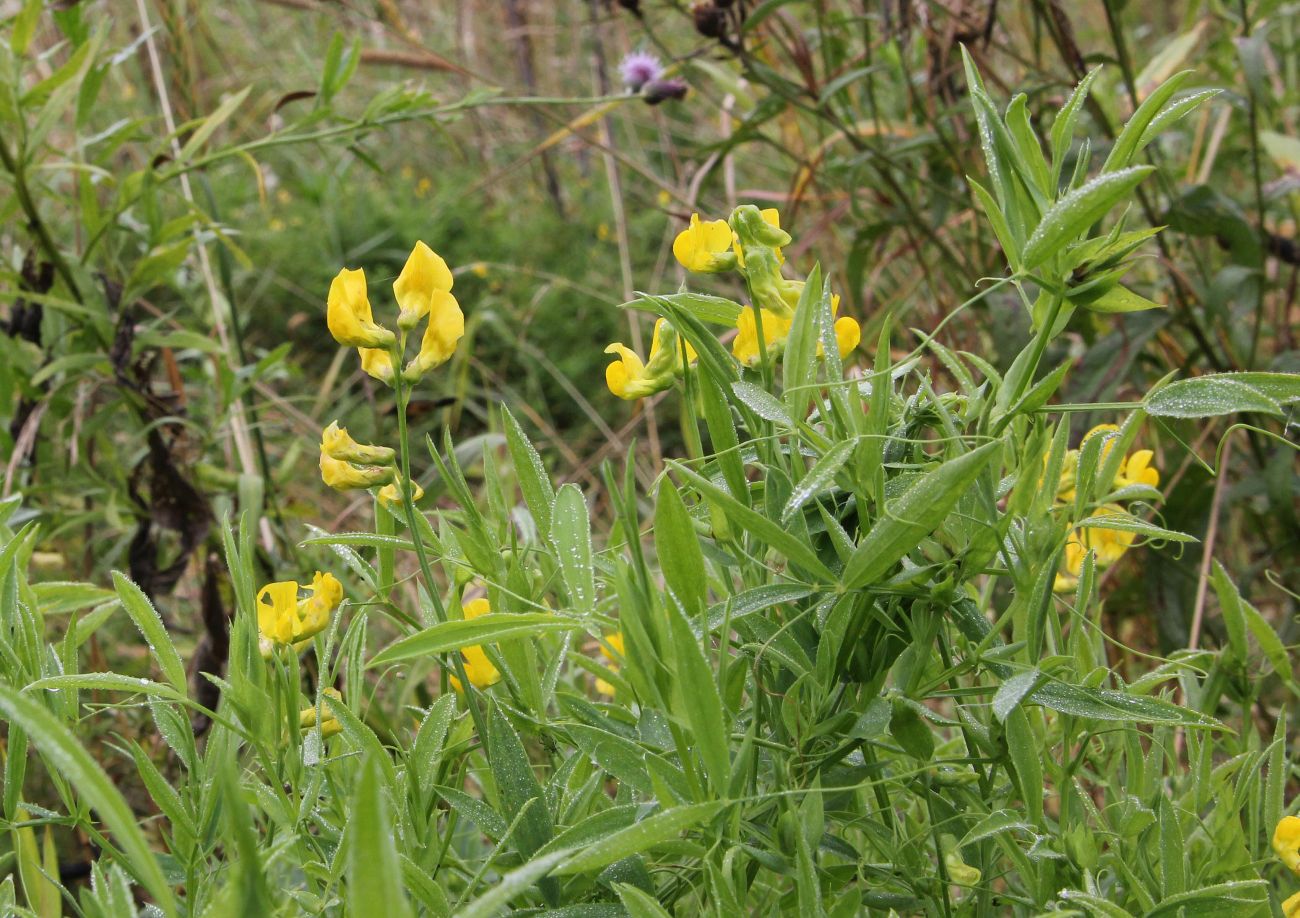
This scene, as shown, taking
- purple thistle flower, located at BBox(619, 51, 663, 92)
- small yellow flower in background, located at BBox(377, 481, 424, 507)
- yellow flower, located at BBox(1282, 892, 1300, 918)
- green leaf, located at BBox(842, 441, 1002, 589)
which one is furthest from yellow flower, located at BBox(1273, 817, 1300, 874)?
purple thistle flower, located at BBox(619, 51, 663, 92)

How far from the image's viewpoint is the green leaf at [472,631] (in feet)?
1.39

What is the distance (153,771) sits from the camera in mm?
494

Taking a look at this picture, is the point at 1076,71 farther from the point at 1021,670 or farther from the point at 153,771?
the point at 153,771

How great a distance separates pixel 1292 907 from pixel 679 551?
357 millimetres

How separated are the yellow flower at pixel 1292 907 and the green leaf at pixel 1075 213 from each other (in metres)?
0.34

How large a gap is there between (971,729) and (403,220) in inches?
107

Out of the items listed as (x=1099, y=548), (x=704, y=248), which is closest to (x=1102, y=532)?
(x=1099, y=548)

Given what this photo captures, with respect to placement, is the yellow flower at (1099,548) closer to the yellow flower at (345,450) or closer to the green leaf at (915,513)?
the green leaf at (915,513)

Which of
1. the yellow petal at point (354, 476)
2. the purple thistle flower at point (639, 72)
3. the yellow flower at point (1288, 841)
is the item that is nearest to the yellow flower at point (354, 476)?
the yellow petal at point (354, 476)

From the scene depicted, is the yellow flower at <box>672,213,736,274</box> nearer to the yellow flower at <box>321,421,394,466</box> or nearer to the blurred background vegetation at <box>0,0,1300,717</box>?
the yellow flower at <box>321,421,394,466</box>

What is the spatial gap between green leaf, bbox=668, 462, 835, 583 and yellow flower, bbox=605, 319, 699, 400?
0.10 meters

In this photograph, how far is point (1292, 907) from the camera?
57cm

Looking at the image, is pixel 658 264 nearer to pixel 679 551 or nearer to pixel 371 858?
pixel 679 551

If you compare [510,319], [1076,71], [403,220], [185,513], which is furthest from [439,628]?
[403,220]
